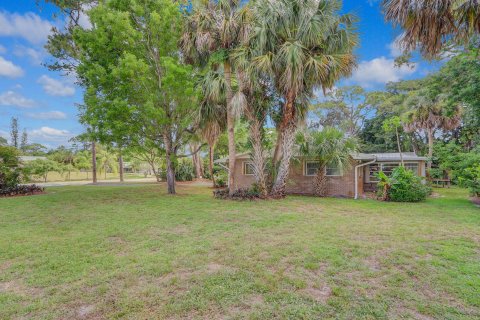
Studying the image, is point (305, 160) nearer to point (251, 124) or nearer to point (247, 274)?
point (251, 124)

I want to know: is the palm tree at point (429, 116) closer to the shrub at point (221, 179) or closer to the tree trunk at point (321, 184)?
the tree trunk at point (321, 184)

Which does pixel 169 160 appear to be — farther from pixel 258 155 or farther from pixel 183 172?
pixel 183 172

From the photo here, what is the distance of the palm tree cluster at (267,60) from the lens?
10695 mm

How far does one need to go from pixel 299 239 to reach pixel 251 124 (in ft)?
24.8

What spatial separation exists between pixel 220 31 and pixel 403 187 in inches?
429

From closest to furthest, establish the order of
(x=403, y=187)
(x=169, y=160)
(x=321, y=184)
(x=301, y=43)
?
1. (x=301, y=43)
2. (x=403, y=187)
3. (x=169, y=160)
4. (x=321, y=184)

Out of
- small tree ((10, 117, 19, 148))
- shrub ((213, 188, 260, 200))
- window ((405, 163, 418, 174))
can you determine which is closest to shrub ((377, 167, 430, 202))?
window ((405, 163, 418, 174))

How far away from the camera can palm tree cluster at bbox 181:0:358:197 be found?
10.7 metres

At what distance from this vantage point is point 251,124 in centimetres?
1234

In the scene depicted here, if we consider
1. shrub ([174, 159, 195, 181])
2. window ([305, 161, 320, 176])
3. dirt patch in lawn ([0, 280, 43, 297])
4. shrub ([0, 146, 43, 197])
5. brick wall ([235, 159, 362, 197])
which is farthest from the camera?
shrub ([174, 159, 195, 181])

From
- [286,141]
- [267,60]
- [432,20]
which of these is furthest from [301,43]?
[432,20]

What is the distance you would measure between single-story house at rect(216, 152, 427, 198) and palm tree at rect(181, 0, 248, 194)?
4822 mm

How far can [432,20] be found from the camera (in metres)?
4.43

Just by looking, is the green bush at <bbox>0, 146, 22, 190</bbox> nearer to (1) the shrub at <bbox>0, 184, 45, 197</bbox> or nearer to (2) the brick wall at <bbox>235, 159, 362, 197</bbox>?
(1) the shrub at <bbox>0, 184, 45, 197</bbox>
